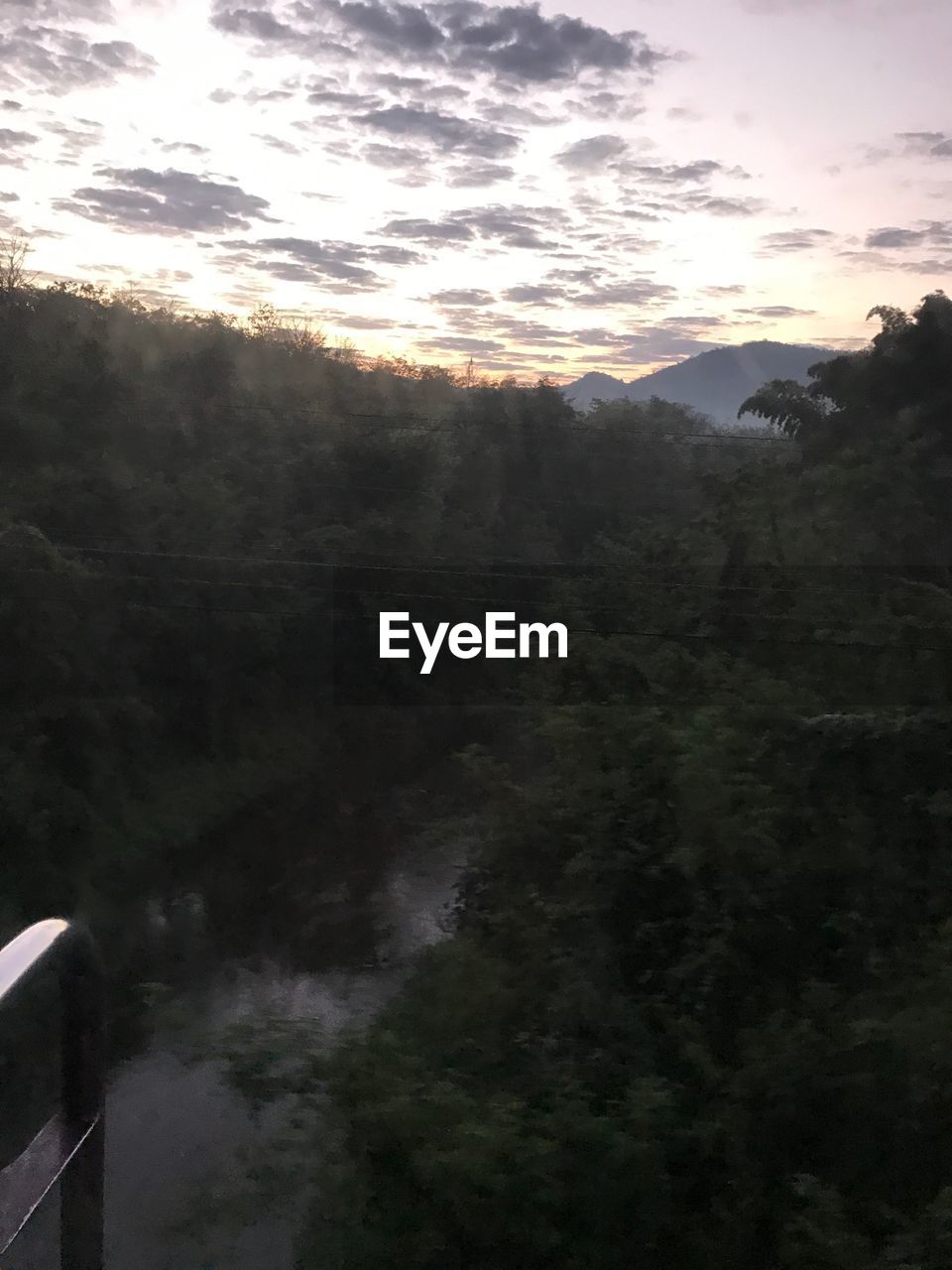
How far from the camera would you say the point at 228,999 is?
39.8 feet

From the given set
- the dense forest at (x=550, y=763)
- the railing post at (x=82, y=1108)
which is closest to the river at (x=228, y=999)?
the railing post at (x=82, y=1108)

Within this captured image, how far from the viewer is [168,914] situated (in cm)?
1430

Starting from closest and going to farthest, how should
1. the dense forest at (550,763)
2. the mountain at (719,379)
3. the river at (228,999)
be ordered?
the dense forest at (550,763)
the river at (228,999)
the mountain at (719,379)

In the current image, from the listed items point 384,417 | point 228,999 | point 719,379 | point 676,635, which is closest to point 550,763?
point 676,635

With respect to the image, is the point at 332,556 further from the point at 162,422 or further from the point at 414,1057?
the point at 414,1057

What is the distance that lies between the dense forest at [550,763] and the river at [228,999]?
1.91 feet

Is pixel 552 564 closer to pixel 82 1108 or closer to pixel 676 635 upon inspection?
A: pixel 676 635

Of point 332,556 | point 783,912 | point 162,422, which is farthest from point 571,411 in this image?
point 783,912

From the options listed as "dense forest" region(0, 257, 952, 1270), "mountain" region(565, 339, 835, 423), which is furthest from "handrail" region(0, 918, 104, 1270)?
"mountain" region(565, 339, 835, 423)

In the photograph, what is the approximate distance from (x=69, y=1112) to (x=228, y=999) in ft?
38.6

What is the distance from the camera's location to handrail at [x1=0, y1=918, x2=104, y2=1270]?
105cm

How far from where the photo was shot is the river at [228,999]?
6.86 metres

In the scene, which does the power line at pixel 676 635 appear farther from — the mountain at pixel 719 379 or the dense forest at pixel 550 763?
the mountain at pixel 719 379

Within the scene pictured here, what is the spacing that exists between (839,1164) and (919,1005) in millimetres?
1064
